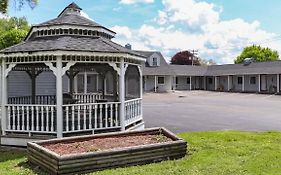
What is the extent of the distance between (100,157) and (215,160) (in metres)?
3.18

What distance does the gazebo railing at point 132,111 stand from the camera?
12945mm

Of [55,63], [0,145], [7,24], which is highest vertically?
[7,24]

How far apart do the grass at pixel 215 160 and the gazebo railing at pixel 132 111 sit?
8.13ft

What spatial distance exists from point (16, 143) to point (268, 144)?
8.71 metres

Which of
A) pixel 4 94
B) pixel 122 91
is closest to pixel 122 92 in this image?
pixel 122 91

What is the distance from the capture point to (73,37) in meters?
12.9

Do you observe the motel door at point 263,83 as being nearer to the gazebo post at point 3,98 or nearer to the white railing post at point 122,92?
the white railing post at point 122,92

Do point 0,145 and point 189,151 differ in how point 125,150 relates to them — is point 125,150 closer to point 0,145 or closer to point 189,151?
point 189,151

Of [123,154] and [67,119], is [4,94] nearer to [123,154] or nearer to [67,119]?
[67,119]

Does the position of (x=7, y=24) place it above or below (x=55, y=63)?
above

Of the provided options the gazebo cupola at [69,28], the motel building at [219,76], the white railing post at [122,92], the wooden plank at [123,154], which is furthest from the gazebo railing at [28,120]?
the motel building at [219,76]

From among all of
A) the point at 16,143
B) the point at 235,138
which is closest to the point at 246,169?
the point at 235,138

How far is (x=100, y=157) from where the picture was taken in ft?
27.1

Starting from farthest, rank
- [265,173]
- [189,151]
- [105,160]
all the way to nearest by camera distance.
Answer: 1. [189,151]
2. [105,160]
3. [265,173]
